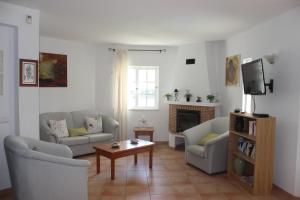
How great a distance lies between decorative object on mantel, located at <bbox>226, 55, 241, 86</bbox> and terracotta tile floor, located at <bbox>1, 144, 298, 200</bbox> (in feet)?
6.10

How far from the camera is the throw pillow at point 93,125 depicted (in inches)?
213

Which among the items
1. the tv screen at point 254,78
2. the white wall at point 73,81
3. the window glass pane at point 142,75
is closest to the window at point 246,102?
the tv screen at point 254,78

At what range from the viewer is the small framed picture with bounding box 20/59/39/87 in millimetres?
3248

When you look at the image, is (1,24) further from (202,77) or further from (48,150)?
(202,77)

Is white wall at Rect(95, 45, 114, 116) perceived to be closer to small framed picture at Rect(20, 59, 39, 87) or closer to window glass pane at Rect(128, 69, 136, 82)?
window glass pane at Rect(128, 69, 136, 82)

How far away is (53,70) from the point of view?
5.47 metres

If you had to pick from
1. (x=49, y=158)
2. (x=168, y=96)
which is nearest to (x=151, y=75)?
(x=168, y=96)

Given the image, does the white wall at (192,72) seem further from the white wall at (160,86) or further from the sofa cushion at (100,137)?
the sofa cushion at (100,137)

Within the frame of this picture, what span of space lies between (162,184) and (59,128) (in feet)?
8.13

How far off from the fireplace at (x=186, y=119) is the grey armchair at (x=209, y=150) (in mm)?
959

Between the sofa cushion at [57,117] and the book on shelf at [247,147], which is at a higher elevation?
the sofa cushion at [57,117]

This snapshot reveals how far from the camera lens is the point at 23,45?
3.25m

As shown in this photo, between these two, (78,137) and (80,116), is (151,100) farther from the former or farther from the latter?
(78,137)

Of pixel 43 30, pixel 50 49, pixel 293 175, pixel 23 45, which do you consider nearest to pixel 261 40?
pixel 293 175
